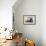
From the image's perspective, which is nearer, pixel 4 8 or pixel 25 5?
pixel 4 8

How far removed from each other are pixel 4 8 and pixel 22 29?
67.6 inches

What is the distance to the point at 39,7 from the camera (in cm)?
605

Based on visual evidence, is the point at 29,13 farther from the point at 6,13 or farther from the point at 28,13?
the point at 6,13

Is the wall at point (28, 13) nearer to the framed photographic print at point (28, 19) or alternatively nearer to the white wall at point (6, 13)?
the framed photographic print at point (28, 19)

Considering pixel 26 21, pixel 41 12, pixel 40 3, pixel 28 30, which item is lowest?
pixel 28 30

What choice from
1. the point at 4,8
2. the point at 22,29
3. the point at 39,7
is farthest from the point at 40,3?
the point at 4,8

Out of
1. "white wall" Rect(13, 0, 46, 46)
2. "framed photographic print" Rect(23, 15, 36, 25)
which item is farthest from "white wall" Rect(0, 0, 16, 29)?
"framed photographic print" Rect(23, 15, 36, 25)

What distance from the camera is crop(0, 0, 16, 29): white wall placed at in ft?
15.6

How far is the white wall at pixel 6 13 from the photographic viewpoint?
4.75 m

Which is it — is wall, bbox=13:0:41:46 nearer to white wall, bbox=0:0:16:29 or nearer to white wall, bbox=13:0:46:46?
white wall, bbox=13:0:46:46

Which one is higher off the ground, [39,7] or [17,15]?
[39,7]

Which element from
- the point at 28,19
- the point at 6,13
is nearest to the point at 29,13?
the point at 28,19

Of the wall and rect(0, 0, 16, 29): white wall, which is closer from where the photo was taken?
rect(0, 0, 16, 29): white wall

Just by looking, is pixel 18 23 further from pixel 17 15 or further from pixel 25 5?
pixel 25 5
